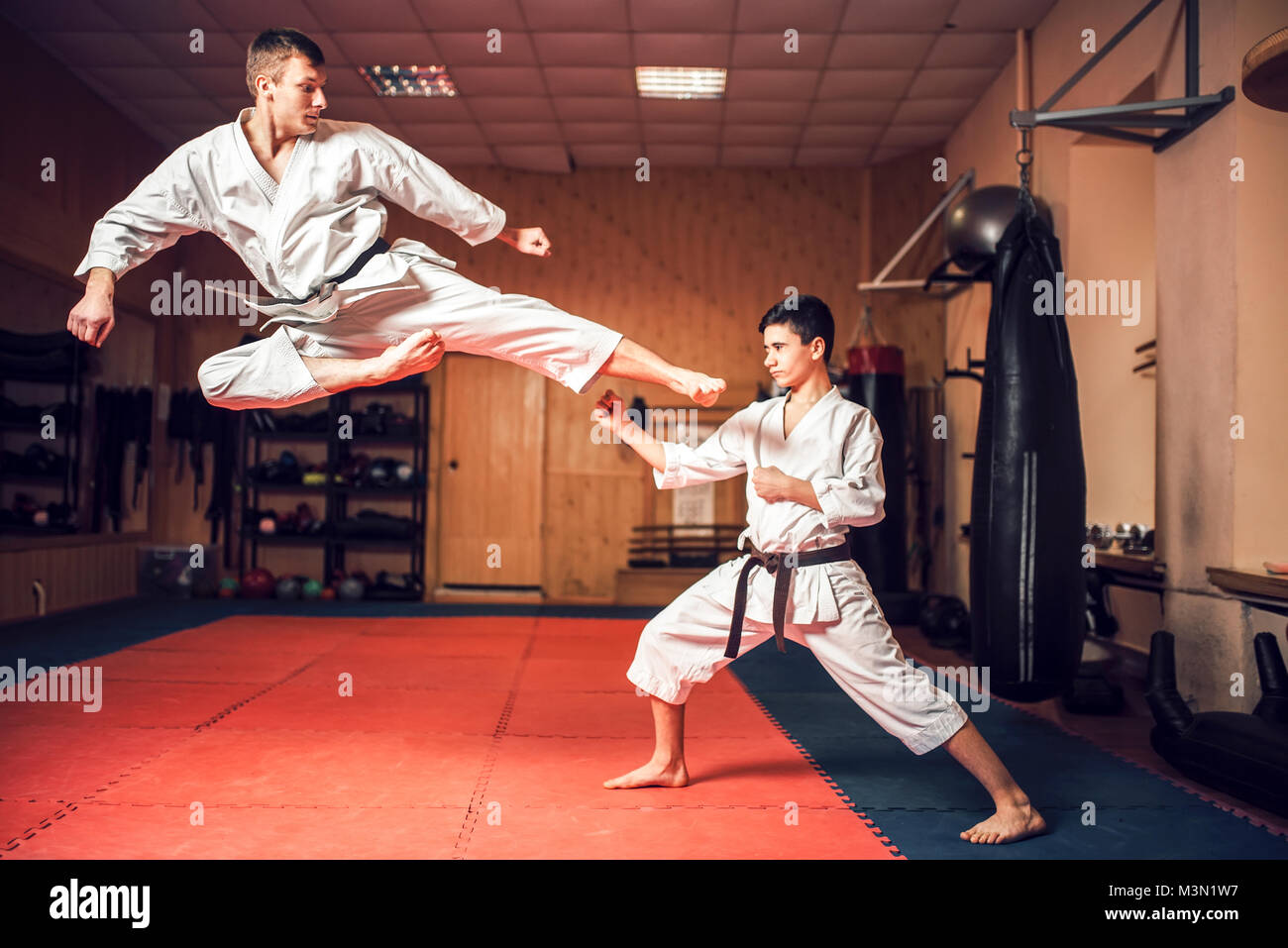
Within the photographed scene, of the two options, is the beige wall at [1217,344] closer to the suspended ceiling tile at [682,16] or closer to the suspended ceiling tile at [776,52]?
the suspended ceiling tile at [776,52]

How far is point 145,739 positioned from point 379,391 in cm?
626

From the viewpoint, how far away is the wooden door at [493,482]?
943 cm

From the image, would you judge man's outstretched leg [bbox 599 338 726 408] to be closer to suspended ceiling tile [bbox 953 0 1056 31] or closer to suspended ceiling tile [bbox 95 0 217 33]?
suspended ceiling tile [bbox 953 0 1056 31]

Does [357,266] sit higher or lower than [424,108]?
lower

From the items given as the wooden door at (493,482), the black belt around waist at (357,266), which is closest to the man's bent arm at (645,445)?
the black belt around waist at (357,266)

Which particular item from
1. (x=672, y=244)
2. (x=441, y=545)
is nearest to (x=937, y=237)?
(x=672, y=244)

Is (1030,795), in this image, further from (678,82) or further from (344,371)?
(678,82)

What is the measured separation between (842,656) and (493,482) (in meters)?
7.04

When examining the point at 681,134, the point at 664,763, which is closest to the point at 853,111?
the point at 681,134

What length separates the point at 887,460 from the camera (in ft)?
24.3

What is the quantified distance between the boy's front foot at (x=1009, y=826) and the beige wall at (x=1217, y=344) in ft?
6.08

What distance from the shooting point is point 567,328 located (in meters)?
2.65

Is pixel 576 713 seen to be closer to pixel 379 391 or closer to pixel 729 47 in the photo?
pixel 729 47

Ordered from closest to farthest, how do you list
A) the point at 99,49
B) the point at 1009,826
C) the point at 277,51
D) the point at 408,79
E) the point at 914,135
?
the point at 277,51 → the point at 1009,826 → the point at 99,49 → the point at 408,79 → the point at 914,135
